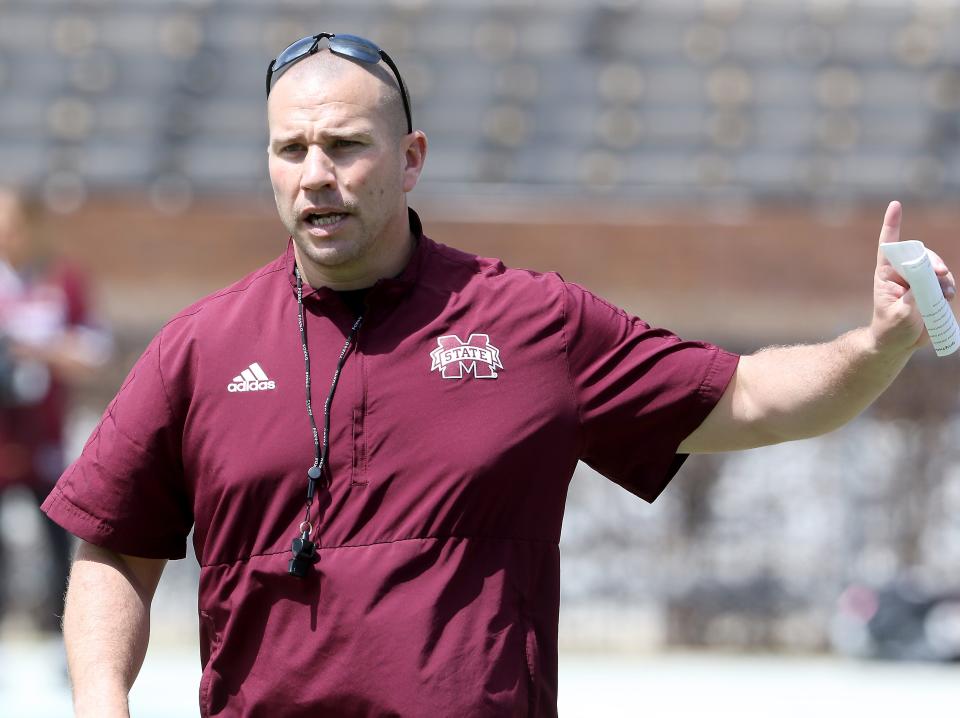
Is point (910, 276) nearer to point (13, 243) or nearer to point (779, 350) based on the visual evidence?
point (779, 350)

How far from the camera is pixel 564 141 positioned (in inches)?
425

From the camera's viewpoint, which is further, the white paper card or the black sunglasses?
the black sunglasses

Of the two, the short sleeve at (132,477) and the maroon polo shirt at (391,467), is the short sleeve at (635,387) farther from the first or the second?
the short sleeve at (132,477)

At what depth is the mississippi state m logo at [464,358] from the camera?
2.63 meters

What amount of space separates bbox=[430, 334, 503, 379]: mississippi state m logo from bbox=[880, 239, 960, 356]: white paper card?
0.65m

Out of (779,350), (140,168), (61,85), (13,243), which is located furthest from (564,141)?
(779,350)

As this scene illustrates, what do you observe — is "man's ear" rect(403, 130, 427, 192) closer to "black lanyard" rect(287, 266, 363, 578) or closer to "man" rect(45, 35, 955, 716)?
"man" rect(45, 35, 955, 716)

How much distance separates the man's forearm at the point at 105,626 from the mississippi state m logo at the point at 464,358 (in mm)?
624

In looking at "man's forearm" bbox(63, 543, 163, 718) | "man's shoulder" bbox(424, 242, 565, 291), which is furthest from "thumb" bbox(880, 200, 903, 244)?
"man's forearm" bbox(63, 543, 163, 718)

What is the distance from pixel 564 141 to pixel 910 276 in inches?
332

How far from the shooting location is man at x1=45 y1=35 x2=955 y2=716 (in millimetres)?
2512

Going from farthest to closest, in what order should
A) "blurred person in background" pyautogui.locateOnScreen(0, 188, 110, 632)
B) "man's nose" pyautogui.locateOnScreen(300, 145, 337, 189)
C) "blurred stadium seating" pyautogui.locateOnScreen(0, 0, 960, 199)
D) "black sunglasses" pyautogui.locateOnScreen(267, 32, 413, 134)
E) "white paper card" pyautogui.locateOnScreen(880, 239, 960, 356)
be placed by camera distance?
"blurred stadium seating" pyautogui.locateOnScreen(0, 0, 960, 199), "blurred person in background" pyautogui.locateOnScreen(0, 188, 110, 632), "black sunglasses" pyautogui.locateOnScreen(267, 32, 413, 134), "man's nose" pyautogui.locateOnScreen(300, 145, 337, 189), "white paper card" pyautogui.locateOnScreen(880, 239, 960, 356)

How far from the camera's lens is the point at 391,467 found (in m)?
2.55

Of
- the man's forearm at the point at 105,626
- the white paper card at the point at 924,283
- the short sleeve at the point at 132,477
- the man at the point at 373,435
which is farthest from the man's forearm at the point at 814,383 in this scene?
the man's forearm at the point at 105,626
